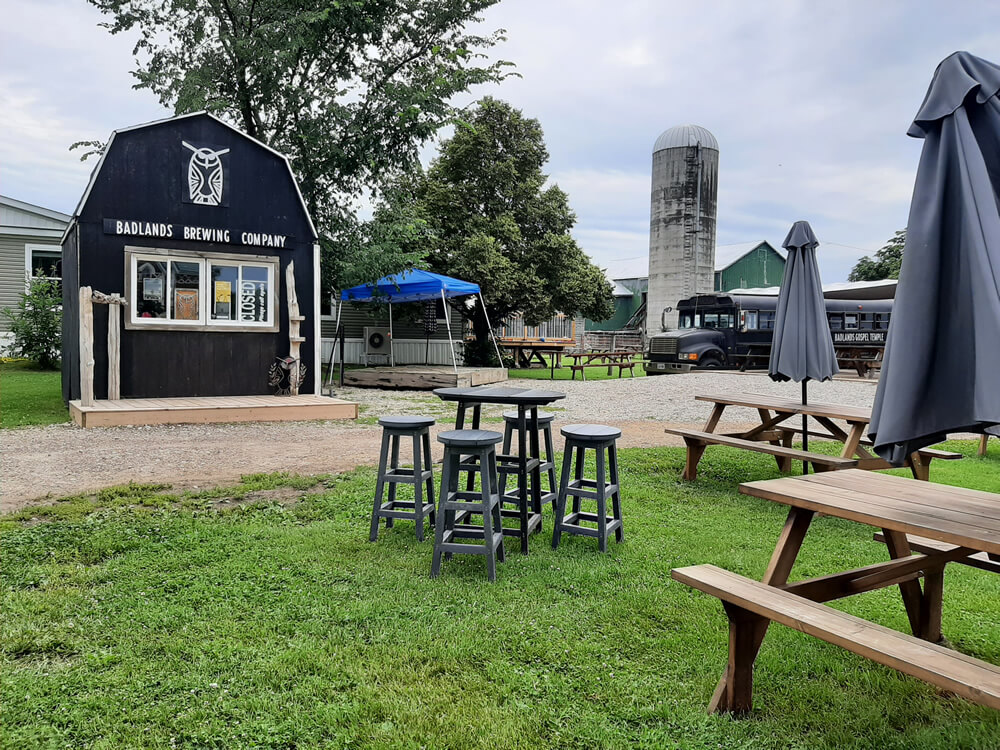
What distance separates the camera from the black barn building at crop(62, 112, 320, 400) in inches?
379

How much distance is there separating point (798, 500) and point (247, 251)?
984 cm

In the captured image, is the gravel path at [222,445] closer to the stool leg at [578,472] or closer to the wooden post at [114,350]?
the wooden post at [114,350]

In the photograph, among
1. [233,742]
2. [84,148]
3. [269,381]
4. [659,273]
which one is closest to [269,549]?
[233,742]

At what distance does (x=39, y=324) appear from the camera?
1666 centimetres

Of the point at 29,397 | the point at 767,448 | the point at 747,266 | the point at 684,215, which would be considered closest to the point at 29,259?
the point at 29,397

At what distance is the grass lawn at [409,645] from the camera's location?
7.40ft

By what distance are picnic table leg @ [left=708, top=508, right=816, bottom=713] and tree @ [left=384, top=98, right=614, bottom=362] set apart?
1748cm

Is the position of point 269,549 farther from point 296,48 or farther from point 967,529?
point 296,48

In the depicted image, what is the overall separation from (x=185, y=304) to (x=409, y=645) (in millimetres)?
8902

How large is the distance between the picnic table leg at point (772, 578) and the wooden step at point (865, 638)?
0.46 feet

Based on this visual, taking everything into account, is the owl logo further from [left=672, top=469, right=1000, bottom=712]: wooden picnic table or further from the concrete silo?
the concrete silo

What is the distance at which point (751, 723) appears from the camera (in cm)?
232

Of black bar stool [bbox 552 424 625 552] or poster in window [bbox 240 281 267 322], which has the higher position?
poster in window [bbox 240 281 267 322]

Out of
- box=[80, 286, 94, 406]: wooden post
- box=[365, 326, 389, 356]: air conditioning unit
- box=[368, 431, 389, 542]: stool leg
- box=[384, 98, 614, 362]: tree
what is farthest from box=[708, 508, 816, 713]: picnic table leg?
box=[365, 326, 389, 356]: air conditioning unit
